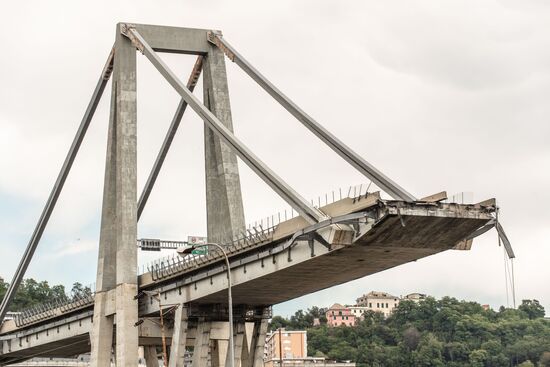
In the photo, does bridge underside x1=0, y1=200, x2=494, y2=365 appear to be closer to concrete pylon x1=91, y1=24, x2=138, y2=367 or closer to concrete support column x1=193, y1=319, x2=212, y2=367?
concrete support column x1=193, y1=319, x2=212, y2=367

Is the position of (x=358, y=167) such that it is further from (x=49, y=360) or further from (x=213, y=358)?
(x=49, y=360)

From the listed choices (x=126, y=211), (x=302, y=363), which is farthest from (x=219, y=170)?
(x=302, y=363)

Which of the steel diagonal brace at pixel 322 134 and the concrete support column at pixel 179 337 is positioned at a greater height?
the steel diagonal brace at pixel 322 134

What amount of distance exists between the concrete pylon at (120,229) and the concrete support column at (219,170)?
586cm

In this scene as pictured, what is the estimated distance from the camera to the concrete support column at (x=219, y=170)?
3354 inches

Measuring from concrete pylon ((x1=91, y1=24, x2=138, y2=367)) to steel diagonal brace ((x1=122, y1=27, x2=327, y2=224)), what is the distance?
3.38 meters

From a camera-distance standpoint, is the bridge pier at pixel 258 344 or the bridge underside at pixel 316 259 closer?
the bridge underside at pixel 316 259

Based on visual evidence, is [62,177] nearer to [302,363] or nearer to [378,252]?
[378,252]

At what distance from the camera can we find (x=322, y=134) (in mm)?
74625

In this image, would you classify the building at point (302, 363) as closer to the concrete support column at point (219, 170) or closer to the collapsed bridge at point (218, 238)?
the collapsed bridge at point (218, 238)

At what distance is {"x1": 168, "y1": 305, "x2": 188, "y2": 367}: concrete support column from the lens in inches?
3152

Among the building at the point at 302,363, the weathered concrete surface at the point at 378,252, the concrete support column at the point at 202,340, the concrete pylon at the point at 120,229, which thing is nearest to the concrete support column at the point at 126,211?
the concrete pylon at the point at 120,229

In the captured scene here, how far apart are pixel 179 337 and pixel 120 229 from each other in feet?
32.2

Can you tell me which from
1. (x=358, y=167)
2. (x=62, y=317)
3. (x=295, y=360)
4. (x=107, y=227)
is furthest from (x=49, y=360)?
(x=358, y=167)
